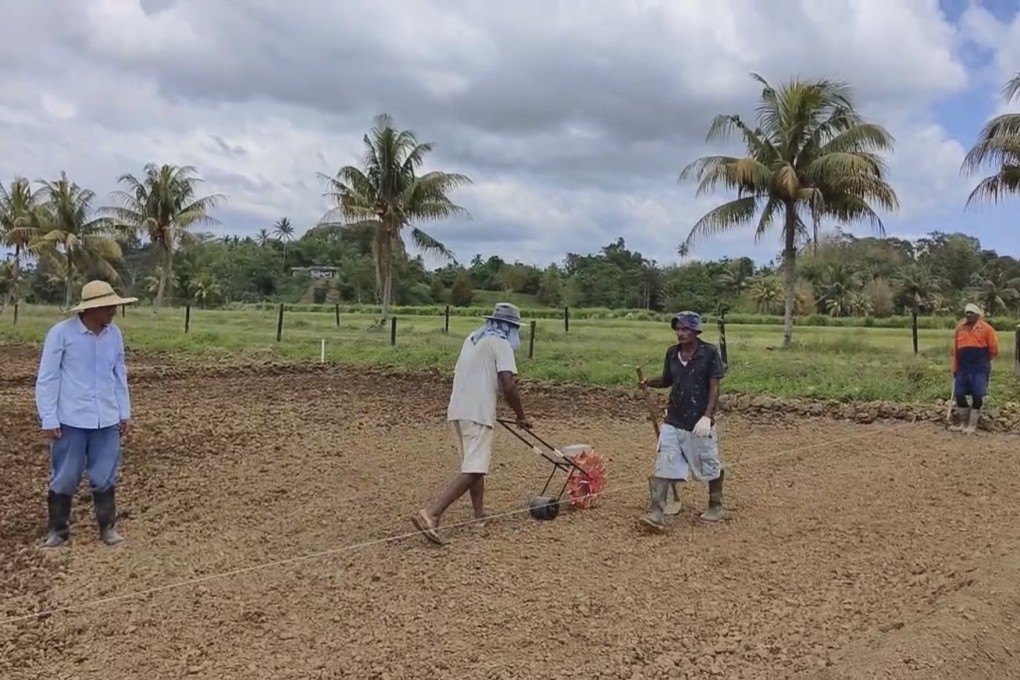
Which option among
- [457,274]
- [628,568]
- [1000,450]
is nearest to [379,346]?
[1000,450]

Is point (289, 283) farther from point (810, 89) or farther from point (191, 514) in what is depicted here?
point (191, 514)

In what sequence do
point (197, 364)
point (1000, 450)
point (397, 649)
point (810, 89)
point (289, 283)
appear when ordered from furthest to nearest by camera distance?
point (289, 283), point (810, 89), point (197, 364), point (1000, 450), point (397, 649)

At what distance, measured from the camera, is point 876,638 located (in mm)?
4281

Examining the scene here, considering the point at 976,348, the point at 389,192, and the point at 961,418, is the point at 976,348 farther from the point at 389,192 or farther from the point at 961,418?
the point at 389,192

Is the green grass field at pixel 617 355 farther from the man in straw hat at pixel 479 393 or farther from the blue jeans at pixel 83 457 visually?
the blue jeans at pixel 83 457

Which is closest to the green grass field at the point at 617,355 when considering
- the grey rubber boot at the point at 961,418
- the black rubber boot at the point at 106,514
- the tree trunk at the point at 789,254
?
the tree trunk at the point at 789,254

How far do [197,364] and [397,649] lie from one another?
15906 mm

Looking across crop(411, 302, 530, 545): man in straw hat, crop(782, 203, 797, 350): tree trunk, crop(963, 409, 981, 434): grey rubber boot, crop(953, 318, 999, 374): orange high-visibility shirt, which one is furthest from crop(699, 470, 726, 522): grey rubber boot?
crop(782, 203, 797, 350): tree trunk

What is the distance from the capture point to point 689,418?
20.5 ft

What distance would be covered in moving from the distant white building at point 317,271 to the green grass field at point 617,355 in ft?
124

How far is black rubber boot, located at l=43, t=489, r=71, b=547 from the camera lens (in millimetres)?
5703

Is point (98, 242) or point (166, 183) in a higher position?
point (166, 183)

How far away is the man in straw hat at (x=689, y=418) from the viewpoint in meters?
6.18

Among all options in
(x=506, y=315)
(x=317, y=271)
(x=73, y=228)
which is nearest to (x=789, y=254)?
(x=506, y=315)
